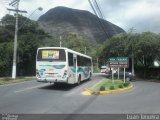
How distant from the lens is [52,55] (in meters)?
25.2

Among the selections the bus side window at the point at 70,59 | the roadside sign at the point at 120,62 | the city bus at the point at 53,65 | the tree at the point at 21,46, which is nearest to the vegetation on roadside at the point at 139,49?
the tree at the point at 21,46

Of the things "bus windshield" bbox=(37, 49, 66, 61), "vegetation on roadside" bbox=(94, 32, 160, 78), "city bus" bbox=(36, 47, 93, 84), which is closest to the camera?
"city bus" bbox=(36, 47, 93, 84)

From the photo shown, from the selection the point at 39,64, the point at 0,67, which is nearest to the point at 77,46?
the point at 0,67

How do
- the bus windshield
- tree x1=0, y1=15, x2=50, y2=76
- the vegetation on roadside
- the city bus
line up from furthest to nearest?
the vegetation on roadside < tree x1=0, y1=15, x2=50, y2=76 < the bus windshield < the city bus

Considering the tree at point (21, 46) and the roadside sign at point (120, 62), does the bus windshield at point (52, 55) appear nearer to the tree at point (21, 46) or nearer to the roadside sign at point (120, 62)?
the roadside sign at point (120, 62)

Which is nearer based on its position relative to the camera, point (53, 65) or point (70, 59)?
point (53, 65)

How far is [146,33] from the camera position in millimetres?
53688

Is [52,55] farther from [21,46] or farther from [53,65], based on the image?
[21,46]

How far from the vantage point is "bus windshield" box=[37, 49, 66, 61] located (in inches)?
987

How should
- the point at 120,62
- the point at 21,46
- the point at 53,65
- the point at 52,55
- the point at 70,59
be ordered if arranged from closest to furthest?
the point at 53,65 < the point at 52,55 < the point at 70,59 < the point at 120,62 < the point at 21,46

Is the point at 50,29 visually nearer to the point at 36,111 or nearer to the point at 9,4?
the point at 9,4

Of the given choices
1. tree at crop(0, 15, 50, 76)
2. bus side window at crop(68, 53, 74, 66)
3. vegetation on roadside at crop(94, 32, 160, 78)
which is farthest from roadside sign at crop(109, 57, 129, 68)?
vegetation on roadside at crop(94, 32, 160, 78)


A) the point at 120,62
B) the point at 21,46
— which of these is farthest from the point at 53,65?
the point at 21,46

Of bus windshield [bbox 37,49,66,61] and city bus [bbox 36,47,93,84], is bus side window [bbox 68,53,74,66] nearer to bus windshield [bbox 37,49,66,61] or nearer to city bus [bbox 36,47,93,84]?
city bus [bbox 36,47,93,84]
